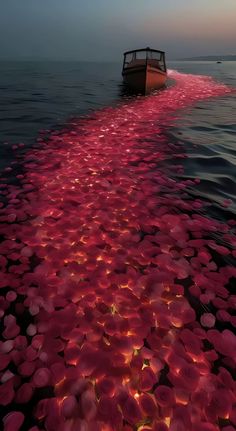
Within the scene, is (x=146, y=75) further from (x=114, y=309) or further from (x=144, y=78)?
(x=114, y=309)

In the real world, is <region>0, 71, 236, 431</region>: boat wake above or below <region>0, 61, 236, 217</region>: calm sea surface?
below

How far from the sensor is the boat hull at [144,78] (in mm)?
27562

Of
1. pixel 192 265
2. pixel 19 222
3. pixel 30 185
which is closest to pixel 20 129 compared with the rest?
pixel 30 185

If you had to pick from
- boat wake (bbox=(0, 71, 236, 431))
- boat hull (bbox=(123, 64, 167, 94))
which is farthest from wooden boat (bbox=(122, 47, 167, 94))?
boat wake (bbox=(0, 71, 236, 431))

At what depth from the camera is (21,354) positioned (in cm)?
332

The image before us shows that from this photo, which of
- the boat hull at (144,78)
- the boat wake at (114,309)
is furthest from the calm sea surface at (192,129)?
the boat hull at (144,78)

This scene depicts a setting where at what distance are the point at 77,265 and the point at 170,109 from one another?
18189mm

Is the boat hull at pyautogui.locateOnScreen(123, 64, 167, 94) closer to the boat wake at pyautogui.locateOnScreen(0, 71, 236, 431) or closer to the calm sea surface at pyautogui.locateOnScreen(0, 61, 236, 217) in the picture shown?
the calm sea surface at pyautogui.locateOnScreen(0, 61, 236, 217)

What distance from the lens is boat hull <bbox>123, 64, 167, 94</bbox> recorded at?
27562 mm

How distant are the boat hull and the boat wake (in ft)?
76.0

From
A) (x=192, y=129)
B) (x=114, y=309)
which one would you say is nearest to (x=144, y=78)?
(x=192, y=129)

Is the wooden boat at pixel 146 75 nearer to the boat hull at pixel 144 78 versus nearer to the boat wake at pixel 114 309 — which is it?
the boat hull at pixel 144 78

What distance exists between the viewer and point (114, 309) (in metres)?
3.90

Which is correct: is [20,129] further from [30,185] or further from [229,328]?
[229,328]
